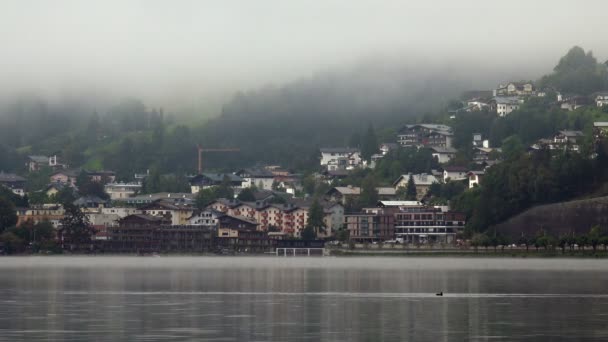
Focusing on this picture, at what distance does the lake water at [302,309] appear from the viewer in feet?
152

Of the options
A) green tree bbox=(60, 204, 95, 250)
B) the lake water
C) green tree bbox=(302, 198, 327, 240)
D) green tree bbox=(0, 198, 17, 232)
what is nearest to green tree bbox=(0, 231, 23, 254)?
green tree bbox=(60, 204, 95, 250)

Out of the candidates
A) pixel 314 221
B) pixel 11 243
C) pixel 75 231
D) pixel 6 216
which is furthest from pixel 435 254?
pixel 6 216

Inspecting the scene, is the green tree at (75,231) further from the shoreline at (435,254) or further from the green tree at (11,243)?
the green tree at (11,243)

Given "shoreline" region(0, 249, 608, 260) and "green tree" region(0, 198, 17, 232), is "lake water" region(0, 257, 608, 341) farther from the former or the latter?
"green tree" region(0, 198, 17, 232)

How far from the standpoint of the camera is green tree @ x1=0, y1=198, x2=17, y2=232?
18788 centimetres

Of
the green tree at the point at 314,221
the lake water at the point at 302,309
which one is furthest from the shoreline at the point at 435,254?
the lake water at the point at 302,309

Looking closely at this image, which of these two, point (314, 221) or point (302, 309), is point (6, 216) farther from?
point (302, 309)

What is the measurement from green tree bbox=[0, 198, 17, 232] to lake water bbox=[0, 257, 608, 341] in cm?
10404

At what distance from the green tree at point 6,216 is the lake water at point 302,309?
341ft

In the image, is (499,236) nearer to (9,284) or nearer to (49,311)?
(9,284)

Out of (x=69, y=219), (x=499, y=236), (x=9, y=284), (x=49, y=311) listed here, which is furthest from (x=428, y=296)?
(x=69, y=219)

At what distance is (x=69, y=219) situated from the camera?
614ft

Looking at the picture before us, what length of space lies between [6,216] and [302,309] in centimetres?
13650

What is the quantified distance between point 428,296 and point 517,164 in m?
120
